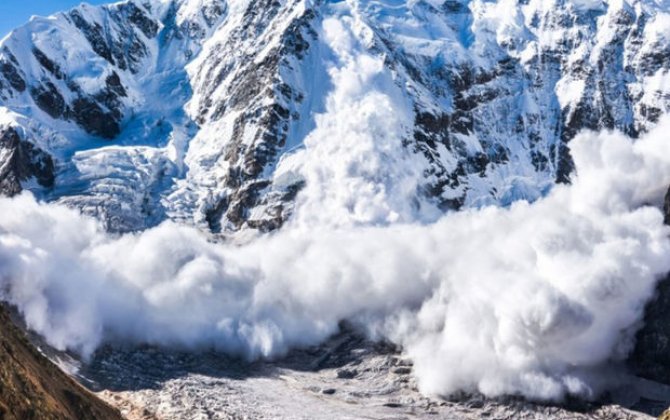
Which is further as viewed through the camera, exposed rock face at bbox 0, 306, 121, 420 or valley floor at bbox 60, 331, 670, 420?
valley floor at bbox 60, 331, 670, 420

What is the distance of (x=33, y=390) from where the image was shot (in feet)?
311

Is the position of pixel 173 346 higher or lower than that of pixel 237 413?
higher

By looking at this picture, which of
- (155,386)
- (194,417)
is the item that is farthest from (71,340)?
A: (194,417)

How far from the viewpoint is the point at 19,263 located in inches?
7283

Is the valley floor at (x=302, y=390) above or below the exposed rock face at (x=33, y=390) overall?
above

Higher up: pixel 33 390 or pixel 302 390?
pixel 302 390

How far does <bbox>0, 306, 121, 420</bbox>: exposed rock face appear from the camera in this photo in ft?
290

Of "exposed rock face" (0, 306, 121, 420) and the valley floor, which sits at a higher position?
the valley floor

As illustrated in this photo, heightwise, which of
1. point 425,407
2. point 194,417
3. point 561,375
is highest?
point 561,375

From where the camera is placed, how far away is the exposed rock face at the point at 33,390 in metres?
88.4

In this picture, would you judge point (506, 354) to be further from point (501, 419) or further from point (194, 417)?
point (194, 417)

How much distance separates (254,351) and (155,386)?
2889 cm

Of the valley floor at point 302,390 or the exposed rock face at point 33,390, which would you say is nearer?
the exposed rock face at point 33,390

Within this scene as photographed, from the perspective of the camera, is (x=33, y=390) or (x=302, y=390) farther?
(x=302, y=390)
